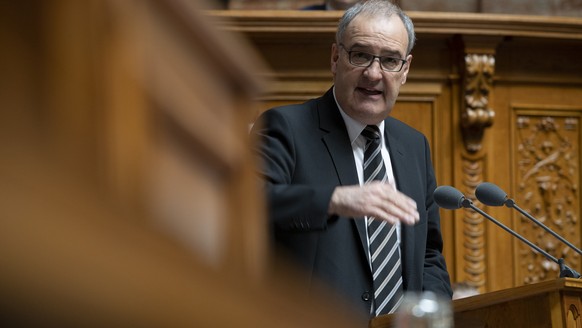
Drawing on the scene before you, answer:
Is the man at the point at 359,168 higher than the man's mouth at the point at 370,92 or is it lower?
lower

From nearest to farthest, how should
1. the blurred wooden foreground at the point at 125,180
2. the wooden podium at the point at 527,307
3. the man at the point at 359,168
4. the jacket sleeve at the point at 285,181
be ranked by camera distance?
the blurred wooden foreground at the point at 125,180, the wooden podium at the point at 527,307, the jacket sleeve at the point at 285,181, the man at the point at 359,168

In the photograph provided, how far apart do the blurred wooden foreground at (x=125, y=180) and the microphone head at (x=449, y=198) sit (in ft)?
7.15

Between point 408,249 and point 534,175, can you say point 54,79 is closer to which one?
point 408,249

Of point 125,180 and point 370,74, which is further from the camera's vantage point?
point 370,74

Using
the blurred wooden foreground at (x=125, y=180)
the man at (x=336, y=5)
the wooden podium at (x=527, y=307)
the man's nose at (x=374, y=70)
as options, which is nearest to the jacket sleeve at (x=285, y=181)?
the man's nose at (x=374, y=70)

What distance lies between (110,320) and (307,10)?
4.80 m

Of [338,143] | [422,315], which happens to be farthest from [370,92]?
[422,315]

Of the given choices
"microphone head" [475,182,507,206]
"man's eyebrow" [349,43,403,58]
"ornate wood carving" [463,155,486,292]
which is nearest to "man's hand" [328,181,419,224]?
"microphone head" [475,182,507,206]

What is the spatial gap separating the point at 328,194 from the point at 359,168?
445 mm

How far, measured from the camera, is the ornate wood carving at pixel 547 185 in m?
5.40

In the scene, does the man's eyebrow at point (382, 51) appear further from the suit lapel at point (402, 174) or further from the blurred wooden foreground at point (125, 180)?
the blurred wooden foreground at point (125, 180)

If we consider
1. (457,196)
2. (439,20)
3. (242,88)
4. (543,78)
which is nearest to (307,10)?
(439,20)

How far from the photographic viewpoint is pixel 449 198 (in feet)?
10.0

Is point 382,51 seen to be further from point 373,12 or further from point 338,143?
point 338,143
